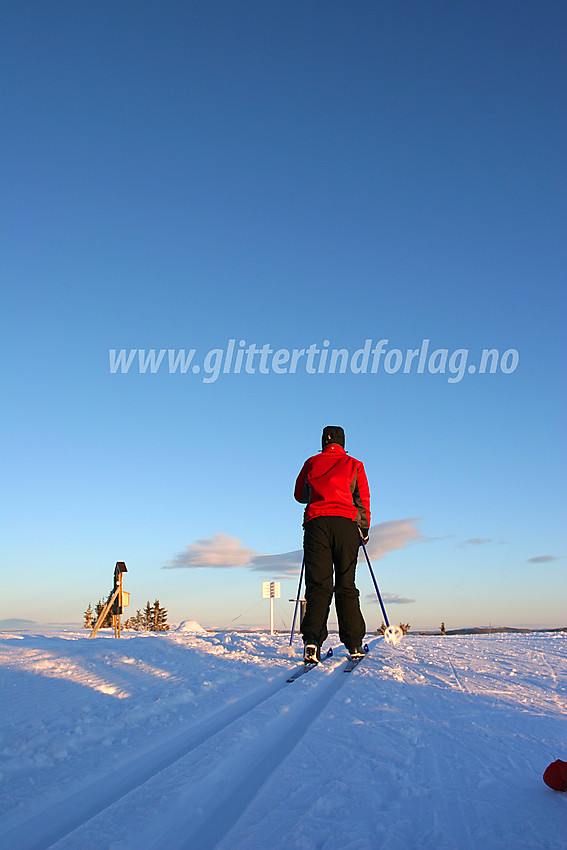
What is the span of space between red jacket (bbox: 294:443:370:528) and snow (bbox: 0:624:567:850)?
1.92 meters

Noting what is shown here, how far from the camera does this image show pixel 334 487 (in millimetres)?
5223

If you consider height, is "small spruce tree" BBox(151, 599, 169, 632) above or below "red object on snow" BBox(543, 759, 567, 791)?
below

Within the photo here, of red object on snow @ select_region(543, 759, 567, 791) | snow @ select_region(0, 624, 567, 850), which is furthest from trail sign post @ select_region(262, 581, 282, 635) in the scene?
red object on snow @ select_region(543, 759, 567, 791)

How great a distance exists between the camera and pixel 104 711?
2.47 m

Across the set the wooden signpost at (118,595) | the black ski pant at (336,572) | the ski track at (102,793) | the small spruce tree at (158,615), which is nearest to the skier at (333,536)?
the black ski pant at (336,572)

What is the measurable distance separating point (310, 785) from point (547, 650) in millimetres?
4718

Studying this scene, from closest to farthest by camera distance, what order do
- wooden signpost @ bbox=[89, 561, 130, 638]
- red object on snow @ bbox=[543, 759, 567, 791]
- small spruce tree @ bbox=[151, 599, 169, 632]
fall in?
red object on snow @ bbox=[543, 759, 567, 791] < wooden signpost @ bbox=[89, 561, 130, 638] < small spruce tree @ bbox=[151, 599, 169, 632]

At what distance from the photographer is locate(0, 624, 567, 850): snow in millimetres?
1311

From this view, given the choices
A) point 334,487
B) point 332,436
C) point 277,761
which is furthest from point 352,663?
point 277,761

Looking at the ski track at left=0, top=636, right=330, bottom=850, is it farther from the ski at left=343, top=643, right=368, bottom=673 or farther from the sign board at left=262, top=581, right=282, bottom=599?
the sign board at left=262, top=581, right=282, bottom=599

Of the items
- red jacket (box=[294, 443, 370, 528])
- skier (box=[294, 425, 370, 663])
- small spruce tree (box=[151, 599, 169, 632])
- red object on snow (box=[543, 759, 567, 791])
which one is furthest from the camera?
small spruce tree (box=[151, 599, 169, 632])

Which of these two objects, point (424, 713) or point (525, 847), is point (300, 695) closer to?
point (424, 713)

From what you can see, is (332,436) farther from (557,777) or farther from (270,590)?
(270,590)

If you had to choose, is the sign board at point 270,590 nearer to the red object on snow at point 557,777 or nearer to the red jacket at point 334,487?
the red jacket at point 334,487
